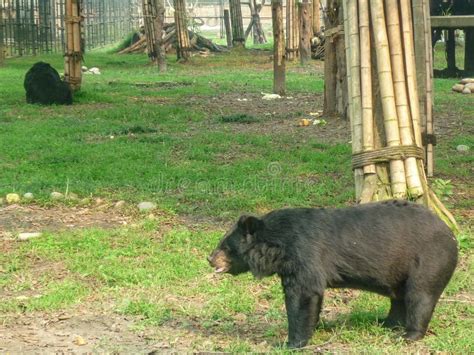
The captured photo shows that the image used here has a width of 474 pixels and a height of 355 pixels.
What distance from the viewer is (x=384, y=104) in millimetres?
7262

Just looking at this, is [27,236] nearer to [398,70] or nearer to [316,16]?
[398,70]

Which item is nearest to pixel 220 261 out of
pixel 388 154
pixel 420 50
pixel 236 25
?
pixel 388 154

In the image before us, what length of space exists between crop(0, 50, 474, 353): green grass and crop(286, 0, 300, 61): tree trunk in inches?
365

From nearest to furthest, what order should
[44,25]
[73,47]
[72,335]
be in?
[72,335], [73,47], [44,25]

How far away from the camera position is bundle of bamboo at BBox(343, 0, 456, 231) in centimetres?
716

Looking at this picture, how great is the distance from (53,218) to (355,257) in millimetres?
4143

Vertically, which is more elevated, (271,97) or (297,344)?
(271,97)

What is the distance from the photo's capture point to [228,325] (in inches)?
231

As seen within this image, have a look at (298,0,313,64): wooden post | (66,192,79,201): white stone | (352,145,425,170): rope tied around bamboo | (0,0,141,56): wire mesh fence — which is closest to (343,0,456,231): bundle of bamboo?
(352,145,425,170): rope tied around bamboo

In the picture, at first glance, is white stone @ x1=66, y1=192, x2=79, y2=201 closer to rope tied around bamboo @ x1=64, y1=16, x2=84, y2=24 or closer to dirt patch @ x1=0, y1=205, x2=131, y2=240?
dirt patch @ x1=0, y1=205, x2=131, y2=240

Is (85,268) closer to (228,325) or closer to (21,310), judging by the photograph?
(21,310)

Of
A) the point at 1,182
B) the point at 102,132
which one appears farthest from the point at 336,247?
the point at 102,132

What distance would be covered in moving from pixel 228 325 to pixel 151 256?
160cm

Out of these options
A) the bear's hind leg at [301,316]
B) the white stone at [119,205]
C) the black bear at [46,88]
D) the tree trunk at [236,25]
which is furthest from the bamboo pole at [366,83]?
the tree trunk at [236,25]
